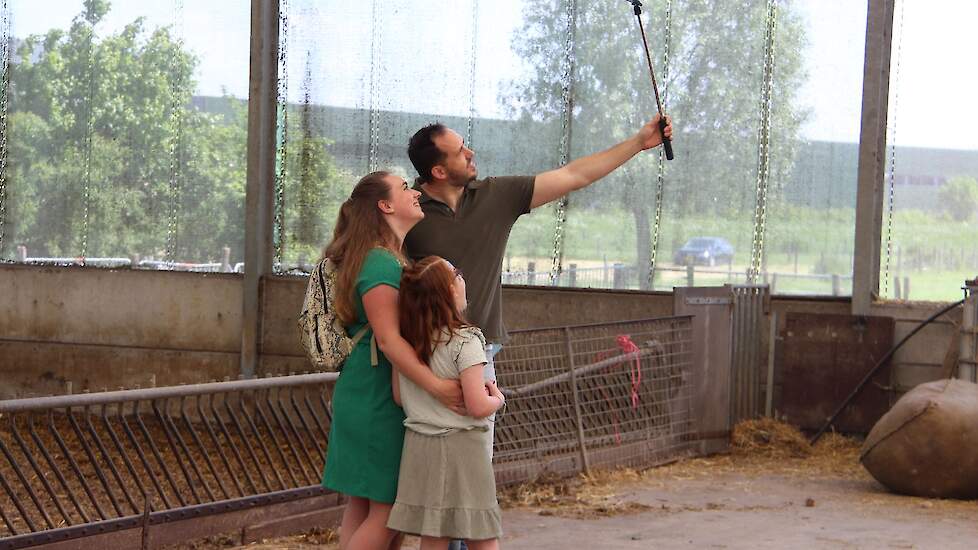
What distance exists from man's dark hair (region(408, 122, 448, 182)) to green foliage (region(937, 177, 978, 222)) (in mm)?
7296

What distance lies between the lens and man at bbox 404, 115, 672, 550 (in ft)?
13.3

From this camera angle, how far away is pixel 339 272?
3.82 metres

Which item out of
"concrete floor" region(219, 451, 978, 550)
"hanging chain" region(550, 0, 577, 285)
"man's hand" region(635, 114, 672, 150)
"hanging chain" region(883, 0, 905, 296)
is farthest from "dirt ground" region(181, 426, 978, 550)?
"hanging chain" region(550, 0, 577, 285)

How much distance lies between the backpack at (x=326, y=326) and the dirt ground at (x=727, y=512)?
7.85 feet

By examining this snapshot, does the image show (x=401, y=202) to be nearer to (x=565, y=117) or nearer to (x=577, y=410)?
(x=577, y=410)

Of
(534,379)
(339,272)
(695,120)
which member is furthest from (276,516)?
(695,120)

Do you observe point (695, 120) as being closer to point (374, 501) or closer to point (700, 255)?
point (700, 255)

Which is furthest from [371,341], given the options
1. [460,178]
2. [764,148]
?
[764,148]

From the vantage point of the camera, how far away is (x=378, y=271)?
12.2 feet

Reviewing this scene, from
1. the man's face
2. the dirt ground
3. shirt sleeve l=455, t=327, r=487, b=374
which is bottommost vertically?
the dirt ground

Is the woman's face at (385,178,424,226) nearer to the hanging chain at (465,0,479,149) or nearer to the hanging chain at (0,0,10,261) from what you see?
the hanging chain at (465,0,479,149)

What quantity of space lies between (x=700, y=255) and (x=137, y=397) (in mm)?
6438

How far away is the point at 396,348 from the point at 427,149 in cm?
73

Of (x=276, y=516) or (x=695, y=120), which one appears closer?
(x=276, y=516)
